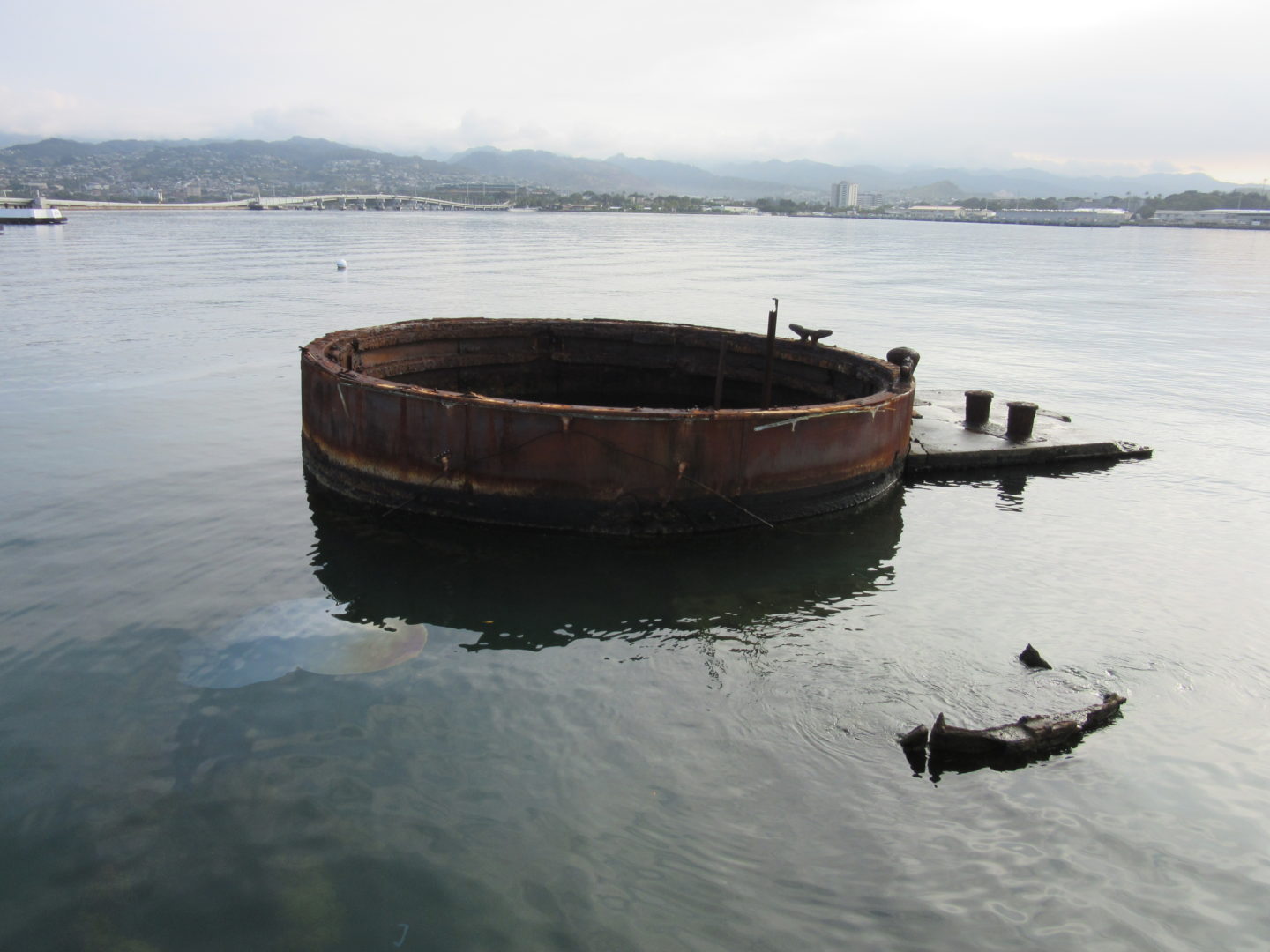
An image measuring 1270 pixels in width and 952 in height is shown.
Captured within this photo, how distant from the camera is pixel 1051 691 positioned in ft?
26.7

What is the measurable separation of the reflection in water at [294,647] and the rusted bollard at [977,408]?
1241cm

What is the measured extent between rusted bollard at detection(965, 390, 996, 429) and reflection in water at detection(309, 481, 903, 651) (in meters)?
6.04

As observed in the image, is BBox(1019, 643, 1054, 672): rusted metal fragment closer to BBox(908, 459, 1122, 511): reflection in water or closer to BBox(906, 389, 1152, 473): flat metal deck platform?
BBox(908, 459, 1122, 511): reflection in water

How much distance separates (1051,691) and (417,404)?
8.06 m

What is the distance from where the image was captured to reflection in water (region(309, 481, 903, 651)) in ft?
30.3

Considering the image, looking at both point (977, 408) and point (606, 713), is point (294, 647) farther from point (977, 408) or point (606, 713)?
point (977, 408)

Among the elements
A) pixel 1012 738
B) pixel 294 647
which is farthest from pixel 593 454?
pixel 1012 738

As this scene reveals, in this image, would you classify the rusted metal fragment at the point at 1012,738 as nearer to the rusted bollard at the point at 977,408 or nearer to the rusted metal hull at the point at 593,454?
the rusted metal hull at the point at 593,454

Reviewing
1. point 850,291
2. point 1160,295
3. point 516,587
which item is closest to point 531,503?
point 516,587

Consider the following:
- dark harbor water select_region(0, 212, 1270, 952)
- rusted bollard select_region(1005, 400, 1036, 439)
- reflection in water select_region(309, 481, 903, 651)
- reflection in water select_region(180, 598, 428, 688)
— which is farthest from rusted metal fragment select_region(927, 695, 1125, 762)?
rusted bollard select_region(1005, 400, 1036, 439)

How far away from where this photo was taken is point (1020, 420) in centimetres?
1630

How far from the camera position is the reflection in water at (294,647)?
7.93m

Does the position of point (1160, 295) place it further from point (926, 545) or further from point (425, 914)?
point (425, 914)

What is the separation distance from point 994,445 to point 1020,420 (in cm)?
93
